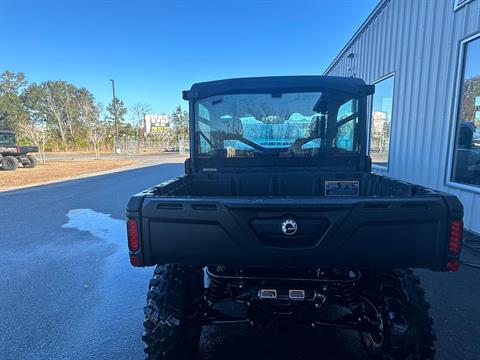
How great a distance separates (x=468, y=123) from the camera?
205 inches

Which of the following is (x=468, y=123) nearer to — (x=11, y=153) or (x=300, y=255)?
(x=300, y=255)

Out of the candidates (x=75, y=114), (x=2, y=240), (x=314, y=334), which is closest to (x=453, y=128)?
(x=314, y=334)

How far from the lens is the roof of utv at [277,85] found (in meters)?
2.99

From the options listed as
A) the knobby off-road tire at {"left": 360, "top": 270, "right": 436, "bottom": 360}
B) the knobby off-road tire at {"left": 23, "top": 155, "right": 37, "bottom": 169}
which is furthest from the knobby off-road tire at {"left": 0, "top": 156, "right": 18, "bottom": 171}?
the knobby off-road tire at {"left": 360, "top": 270, "right": 436, "bottom": 360}

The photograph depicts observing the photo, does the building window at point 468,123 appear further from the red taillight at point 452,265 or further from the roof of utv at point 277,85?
the red taillight at point 452,265

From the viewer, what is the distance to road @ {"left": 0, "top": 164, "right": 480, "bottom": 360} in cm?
252

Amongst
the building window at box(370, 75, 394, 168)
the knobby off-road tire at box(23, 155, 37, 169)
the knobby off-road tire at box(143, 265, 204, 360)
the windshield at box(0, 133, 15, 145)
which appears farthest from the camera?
the knobby off-road tire at box(23, 155, 37, 169)

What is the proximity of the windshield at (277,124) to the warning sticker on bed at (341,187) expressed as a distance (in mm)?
355

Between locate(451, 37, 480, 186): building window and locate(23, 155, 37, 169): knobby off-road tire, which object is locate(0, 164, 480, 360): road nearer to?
locate(451, 37, 480, 186): building window

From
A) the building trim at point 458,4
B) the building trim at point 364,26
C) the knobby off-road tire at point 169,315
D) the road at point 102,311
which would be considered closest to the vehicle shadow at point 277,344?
the road at point 102,311

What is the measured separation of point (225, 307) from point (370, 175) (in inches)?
78.7

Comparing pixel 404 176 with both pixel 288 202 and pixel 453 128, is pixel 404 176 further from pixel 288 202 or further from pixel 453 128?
pixel 288 202

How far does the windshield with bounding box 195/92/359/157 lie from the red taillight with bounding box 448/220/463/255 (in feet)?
5.36

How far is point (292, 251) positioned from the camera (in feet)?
5.52
